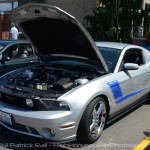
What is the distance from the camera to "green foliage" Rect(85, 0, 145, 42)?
1412 centimetres

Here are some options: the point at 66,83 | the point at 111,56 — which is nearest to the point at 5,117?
the point at 66,83

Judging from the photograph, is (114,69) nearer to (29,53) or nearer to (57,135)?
(57,135)

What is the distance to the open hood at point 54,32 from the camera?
483 cm

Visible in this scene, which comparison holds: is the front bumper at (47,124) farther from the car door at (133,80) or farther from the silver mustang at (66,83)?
the car door at (133,80)

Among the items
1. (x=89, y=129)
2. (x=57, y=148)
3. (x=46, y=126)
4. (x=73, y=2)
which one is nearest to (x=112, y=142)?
(x=89, y=129)

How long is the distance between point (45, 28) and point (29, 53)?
2789 millimetres

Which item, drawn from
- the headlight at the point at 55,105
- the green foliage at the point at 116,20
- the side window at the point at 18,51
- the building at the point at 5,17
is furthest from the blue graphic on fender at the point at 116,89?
the building at the point at 5,17

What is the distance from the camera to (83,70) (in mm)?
5273

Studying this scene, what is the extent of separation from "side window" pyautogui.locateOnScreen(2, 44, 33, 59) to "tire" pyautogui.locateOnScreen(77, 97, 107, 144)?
3.55 meters

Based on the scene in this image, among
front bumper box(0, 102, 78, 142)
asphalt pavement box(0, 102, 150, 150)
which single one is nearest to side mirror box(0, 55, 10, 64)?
asphalt pavement box(0, 102, 150, 150)

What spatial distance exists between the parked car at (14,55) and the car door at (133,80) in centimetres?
276

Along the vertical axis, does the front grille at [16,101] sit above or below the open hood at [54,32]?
below

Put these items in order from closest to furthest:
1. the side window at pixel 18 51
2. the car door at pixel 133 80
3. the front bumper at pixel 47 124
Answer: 1. the front bumper at pixel 47 124
2. the car door at pixel 133 80
3. the side window at pixel 18 51

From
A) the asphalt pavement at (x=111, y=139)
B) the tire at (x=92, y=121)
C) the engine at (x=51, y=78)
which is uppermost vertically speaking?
the engine at (x=51, y=78)
